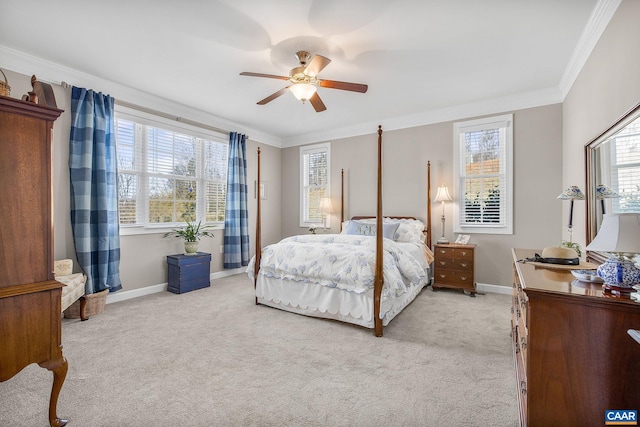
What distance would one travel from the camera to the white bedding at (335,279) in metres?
2.89

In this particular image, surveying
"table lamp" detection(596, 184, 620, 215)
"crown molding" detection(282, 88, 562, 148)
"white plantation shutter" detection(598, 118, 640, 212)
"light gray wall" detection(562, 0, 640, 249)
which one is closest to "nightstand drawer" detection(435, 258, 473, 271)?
"light gray wall" detection(562, 0, 640, 249)

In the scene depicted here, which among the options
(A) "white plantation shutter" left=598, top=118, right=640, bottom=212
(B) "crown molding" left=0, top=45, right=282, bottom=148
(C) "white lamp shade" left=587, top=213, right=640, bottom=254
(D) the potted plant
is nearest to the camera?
(C) "white lamp shade" left=587, top=213, right=640, bottom=254

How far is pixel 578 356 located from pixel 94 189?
14.5ft

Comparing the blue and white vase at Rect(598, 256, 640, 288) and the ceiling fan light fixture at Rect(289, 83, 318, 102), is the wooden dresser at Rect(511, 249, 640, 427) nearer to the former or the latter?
the blue and white vase at Rect(598, 256, 640, 288)

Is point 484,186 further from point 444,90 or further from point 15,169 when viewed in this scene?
point 15,169

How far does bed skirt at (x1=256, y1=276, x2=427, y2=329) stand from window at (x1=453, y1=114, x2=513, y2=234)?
1.53 meters

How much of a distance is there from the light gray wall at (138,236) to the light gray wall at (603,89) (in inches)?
176

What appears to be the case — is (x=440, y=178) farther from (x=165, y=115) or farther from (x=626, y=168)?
(x=165, y=115)

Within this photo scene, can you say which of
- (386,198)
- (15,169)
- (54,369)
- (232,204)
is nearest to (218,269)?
(232,204)

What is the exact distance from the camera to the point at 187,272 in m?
4.22

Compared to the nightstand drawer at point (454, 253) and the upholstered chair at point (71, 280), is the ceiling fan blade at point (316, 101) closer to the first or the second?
the nightstand drawer at point (454, 253)

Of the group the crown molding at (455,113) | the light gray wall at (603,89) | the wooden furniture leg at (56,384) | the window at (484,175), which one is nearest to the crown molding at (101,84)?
the crown molding at (455,113)

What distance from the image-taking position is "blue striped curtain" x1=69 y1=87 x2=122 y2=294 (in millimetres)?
3367

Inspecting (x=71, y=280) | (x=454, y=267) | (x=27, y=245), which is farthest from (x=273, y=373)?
(x=454, y=267)
